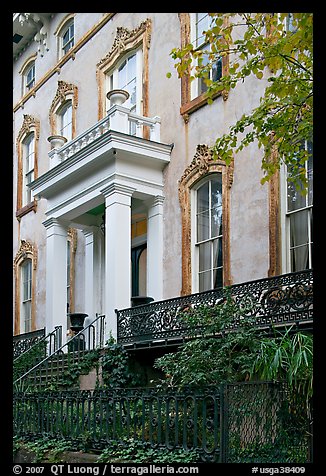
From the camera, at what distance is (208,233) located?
1384 centimetres

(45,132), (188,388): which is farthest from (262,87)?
(45,132)

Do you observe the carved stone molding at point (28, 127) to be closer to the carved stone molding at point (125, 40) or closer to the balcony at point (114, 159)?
the carved stone molding at point (125, 40)

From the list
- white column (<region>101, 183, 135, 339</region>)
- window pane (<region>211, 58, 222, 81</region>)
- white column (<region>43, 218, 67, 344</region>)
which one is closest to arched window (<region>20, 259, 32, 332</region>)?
white column (<region>43, 218, 67, 344</region>)

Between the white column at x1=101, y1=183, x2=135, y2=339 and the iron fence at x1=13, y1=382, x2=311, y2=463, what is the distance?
4128 mm

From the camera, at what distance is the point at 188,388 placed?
8.69 metres

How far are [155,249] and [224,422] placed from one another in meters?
7.51

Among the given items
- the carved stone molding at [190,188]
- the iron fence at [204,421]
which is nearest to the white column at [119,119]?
the carved stone molding at [190,188]

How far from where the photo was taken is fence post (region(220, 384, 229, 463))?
782cm

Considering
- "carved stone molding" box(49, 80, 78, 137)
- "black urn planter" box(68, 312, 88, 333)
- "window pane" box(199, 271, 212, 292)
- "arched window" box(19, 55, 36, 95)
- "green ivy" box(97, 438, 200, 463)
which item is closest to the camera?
"green ivy" box(97, 438, 200, 463)

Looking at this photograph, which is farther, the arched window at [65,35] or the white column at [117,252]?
the arched window at [65,35]

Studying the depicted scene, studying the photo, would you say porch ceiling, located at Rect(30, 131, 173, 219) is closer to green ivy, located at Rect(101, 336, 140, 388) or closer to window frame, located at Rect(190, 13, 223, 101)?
window frame, located at Rect(190, 13, 223, 101)

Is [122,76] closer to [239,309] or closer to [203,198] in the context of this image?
[203,198]

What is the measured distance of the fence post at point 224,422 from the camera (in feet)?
25.6

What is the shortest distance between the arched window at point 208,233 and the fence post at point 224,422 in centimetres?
545
